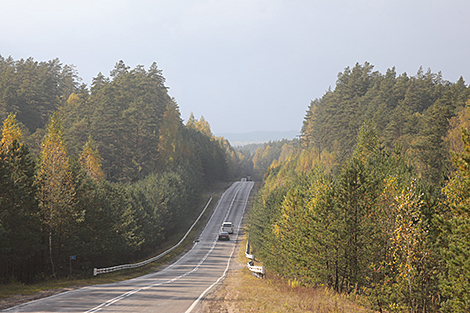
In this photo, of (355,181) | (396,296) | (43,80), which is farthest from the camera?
(43,80)

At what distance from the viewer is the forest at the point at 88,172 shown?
2489 centimetres

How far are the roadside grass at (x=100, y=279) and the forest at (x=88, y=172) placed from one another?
6.78 ft

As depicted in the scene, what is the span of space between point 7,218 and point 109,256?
12867 millimetres

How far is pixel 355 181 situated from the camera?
21438 mm

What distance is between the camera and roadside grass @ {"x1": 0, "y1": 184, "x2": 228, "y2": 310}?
52.2ft

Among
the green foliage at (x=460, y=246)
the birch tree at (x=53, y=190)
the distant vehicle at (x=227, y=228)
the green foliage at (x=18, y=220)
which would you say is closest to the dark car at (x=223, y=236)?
the distant vehicle at (x=227, y=228)

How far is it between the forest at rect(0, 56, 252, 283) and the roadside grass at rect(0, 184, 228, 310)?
207 cm

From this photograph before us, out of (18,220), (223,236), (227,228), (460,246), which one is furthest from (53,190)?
(227,228)

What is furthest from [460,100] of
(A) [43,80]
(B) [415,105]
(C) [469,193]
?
(A) [43,80]

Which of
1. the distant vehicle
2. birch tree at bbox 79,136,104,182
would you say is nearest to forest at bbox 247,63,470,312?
birch tree at bbox 79,136,104,182

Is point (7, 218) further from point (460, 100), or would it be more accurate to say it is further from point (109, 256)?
point (460, 100)

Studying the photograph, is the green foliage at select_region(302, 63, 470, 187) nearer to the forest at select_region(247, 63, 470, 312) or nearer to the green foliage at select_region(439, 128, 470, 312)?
the forest at select_region(247, 63, 470, 312)

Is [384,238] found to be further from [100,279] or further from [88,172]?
[88,172]

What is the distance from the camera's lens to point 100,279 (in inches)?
973
